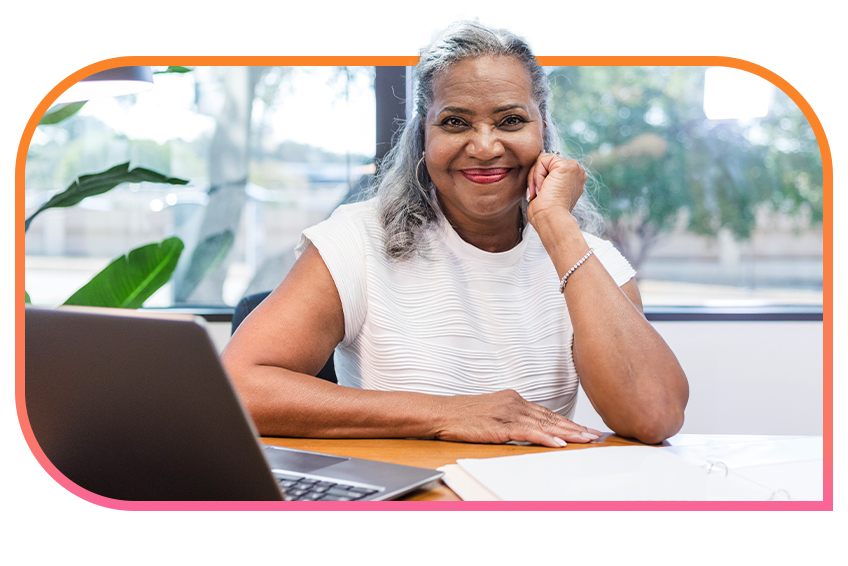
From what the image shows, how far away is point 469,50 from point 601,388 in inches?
31.0

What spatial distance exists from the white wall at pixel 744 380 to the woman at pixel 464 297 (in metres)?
1.22

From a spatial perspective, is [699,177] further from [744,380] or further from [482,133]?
[482,133]

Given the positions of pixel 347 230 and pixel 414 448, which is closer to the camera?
pixel 414 448

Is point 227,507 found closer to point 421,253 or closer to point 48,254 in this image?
point 421,253

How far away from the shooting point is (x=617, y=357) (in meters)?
1.21

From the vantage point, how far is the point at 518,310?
1.50 m

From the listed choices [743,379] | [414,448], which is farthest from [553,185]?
[743,379]

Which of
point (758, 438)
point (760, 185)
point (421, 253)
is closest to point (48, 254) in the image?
point (421, 253)

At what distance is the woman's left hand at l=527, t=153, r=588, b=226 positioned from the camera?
1.43 metres

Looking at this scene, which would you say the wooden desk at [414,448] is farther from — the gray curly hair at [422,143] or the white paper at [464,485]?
the gray curly hair at [422,143]

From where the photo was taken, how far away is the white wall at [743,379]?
2.52 meters

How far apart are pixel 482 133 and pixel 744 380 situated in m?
1.76

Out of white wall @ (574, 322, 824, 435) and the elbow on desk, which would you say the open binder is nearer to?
the elbow on desk

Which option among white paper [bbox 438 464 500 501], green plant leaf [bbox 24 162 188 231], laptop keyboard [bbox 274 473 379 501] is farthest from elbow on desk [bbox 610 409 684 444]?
green plant leaf [bbox 24 162 188 231]
